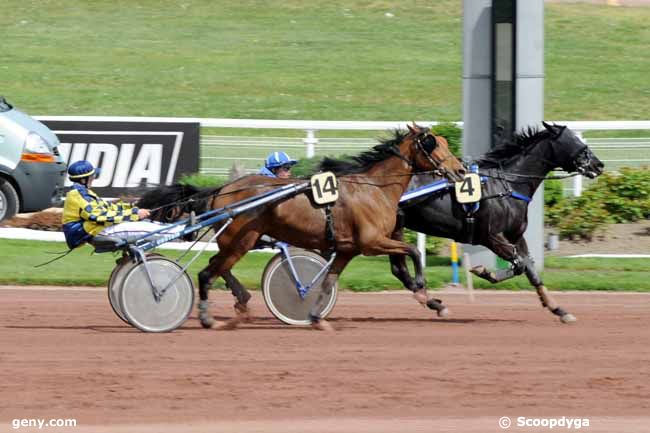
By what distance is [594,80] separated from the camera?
27.9 m

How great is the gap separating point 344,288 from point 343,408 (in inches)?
214

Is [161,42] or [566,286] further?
[161,42]

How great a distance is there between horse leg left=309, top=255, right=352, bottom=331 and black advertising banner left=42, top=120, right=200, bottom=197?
661 cm

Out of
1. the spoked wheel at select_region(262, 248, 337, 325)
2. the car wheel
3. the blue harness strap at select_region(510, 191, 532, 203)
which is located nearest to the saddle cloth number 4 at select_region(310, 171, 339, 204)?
the spoked wheel at select_region(262, 248, 337, 325)

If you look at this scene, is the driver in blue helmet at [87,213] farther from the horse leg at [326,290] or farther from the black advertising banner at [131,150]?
the black advertising banner at [131,150]

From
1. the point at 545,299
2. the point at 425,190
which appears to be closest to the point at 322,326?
the point at 425,190

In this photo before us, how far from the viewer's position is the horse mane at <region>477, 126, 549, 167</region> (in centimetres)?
1155

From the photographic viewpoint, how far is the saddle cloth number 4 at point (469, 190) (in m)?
10.9

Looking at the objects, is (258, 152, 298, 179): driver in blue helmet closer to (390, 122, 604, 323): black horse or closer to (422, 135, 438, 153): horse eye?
(390, 122, 604, 323): black horse

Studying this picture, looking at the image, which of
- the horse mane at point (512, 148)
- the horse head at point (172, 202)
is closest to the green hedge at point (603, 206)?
the horse mane at point (512, 148)

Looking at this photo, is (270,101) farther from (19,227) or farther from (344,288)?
(344,288)

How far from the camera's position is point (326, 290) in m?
10.3

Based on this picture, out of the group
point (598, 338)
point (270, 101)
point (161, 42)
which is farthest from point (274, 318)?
point (161, 42)

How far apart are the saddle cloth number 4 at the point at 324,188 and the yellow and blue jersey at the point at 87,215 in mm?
1372
